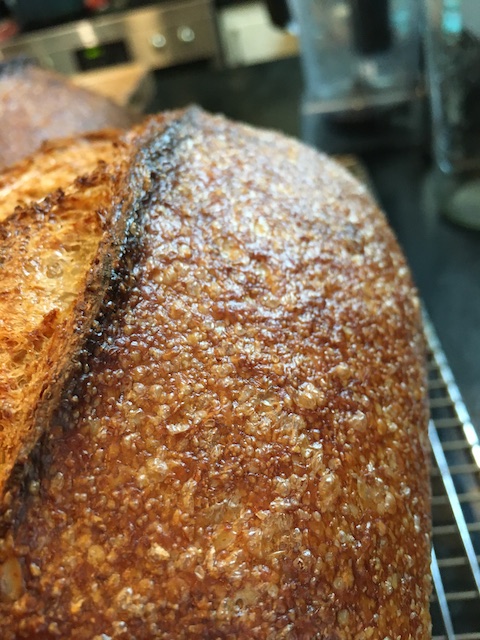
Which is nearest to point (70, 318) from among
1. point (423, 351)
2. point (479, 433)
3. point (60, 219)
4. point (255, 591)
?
point (60, 219)

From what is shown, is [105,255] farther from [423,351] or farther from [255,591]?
[423,351]

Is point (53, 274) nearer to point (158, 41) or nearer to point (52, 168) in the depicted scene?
point (52, 168)

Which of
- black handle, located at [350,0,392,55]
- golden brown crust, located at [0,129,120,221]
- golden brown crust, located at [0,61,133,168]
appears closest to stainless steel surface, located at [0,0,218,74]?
black handle, located at [350,0,392,55]

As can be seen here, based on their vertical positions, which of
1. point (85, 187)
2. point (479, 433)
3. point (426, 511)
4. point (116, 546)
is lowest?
point (479, 433)

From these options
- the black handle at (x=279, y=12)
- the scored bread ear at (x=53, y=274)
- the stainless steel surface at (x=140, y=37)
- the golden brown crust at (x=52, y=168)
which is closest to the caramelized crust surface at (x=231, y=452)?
the scored bread ear at (x=53, y=274)

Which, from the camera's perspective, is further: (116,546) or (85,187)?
(85,187)

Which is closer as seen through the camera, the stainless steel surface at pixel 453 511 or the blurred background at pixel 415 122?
the stainless steel surface at pixel 453 511

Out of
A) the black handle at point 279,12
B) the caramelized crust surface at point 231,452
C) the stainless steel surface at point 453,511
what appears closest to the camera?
the caramelized crust surface at point 231,452

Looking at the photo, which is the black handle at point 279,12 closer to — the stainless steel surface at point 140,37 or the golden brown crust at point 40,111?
the golden brown crust at point 40,111
